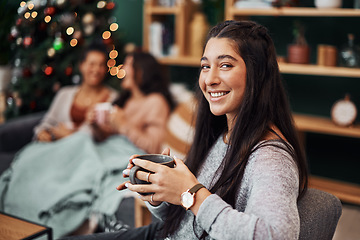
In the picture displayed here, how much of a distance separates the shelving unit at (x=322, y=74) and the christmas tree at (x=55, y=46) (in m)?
1.18

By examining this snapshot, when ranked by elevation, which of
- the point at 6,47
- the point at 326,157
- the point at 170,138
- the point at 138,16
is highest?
the point at 138,16

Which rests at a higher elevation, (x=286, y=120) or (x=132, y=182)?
(x=286, y=120)

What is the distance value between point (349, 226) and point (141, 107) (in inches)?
56.3

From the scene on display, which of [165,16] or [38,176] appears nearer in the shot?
[38,176]

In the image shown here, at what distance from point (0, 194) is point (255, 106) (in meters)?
1.83

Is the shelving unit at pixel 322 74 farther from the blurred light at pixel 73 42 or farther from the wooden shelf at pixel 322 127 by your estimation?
the blurred light at pixel 73 42

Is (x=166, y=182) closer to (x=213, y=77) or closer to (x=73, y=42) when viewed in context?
(x=213, y=77)

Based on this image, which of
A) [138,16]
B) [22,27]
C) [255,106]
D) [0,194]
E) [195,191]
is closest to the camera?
[195,191]

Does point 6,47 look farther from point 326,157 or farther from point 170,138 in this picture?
point 326,157

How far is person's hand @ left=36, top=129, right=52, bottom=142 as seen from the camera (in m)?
2.86

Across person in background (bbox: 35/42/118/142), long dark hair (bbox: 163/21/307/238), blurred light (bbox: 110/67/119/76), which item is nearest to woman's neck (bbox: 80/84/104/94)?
person in background (bbox: 35/42/118/142)

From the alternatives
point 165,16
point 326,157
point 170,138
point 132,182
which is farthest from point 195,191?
point 165,16

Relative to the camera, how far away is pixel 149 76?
111 inches

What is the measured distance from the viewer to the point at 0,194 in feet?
7.86
